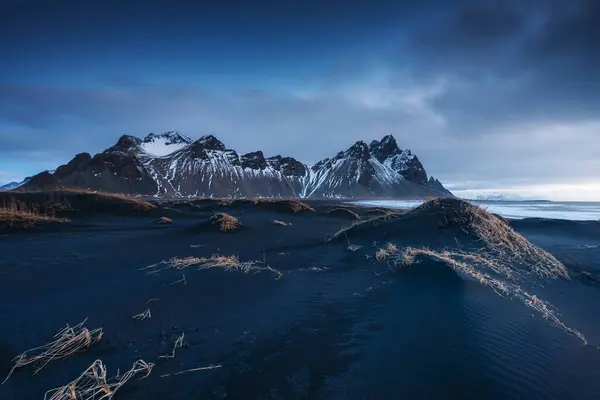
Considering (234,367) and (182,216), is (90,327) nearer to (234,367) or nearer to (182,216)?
(234,367)

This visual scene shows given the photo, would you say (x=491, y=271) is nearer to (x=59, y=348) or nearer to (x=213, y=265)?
(x=213, y=265)

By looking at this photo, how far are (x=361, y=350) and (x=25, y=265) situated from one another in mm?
9057

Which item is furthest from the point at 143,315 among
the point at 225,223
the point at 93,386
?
the point at 225,223

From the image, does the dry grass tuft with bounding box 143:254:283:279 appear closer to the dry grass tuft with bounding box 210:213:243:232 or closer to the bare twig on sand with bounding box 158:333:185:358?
the bare twig on sand with bounding box 158:333:185:358

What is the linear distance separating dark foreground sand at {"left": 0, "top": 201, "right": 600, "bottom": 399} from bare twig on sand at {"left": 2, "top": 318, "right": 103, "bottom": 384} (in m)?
0.12

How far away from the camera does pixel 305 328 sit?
15.2ft

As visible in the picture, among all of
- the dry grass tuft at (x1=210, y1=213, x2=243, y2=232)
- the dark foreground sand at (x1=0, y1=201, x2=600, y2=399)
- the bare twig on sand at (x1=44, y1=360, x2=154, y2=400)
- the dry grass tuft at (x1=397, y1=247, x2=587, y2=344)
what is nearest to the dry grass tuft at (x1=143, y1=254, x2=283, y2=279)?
the dark foreground sand at (x1=0, y1=201, x2=600, y2=399)

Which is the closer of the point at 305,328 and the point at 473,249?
the point at 305,328

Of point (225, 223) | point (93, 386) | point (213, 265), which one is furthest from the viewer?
point (225, 223)

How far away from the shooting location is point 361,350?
12.8ft

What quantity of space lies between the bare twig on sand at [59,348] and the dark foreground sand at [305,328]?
0.12 metres

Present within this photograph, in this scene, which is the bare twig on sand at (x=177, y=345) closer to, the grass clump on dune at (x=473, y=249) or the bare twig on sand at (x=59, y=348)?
the bare twig on sand at (x=59, y=348)

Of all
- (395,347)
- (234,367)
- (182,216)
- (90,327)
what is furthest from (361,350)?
(182,216)

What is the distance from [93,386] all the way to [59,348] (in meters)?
1.16
